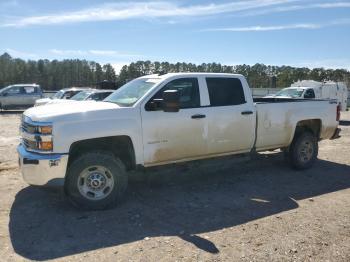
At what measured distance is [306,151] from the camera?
882cm

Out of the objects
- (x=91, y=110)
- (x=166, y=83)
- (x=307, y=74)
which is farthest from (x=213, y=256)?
(x=307, y=74)

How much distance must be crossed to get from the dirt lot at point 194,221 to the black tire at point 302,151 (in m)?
0.43

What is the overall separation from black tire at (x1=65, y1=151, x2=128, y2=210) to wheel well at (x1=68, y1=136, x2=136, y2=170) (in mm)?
181

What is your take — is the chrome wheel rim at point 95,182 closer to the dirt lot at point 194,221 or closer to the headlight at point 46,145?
the dirt lot at point 194,221

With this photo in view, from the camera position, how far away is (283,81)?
62938 millimetres

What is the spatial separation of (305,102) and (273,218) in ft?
11.8

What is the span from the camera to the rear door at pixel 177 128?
21.0ft

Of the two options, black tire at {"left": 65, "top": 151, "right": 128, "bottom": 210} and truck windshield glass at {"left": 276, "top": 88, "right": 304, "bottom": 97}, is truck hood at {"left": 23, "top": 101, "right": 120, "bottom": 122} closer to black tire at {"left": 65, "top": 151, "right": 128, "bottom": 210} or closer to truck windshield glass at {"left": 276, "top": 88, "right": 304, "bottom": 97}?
black tire at {"left": 65, "top": 151, "right": 128, "bottom": 210}

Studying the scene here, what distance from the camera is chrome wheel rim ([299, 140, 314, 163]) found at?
344 inches

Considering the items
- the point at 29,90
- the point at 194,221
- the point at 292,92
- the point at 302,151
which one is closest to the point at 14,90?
the point at 29,90

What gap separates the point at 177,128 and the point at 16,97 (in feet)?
74.3

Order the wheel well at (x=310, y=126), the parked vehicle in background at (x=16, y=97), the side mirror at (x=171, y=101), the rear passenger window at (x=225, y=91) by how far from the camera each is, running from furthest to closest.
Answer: the parked vehicle in background at (x=16, y=97) < the wheel well at (x=310, y=126) < the rear passenger window at (x=225, y=91) < the side mirror at (x=171, y=101)

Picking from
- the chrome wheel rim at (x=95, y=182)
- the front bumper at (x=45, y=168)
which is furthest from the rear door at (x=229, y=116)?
the front bumper at (x=45, y=168)

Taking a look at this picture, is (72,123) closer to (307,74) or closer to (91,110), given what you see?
(91,110)
